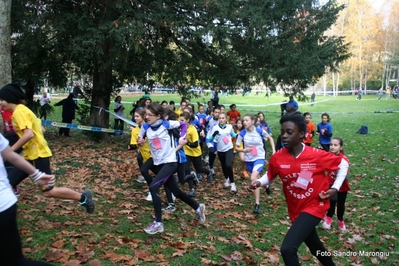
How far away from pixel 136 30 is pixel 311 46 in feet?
20.4

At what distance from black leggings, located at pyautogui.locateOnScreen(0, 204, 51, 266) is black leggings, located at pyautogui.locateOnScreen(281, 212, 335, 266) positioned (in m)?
2.46

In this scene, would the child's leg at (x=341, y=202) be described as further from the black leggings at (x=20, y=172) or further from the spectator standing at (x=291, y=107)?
the black leggings at (x=20, y=172)

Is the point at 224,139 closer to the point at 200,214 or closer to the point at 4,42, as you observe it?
the point at 200,214

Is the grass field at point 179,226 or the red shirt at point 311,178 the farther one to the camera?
the grass field at point 179,226

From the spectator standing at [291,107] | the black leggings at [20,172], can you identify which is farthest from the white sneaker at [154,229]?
the spectator standing at [291,107]

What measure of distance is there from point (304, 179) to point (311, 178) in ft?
0.25

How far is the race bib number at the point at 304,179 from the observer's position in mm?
4155

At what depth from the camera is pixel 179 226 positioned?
655 cm

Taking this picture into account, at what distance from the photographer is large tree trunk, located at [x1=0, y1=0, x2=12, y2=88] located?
28.0 ft

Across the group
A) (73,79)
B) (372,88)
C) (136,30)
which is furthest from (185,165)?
(372,88)

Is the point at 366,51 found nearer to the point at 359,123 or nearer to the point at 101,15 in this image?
the point at 359,123

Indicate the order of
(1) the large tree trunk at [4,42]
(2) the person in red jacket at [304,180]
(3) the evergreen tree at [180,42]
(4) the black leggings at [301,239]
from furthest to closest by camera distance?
1. (3) the evergreen tree at [180,42]
2. (1) the large tree trunk at [4,42]
3. (2) the person in red jacket at [304,180]
4. (4) the black leggings at [301,239]

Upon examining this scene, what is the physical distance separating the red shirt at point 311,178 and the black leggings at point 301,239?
0.10 meters

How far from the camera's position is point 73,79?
15180 millimetres
